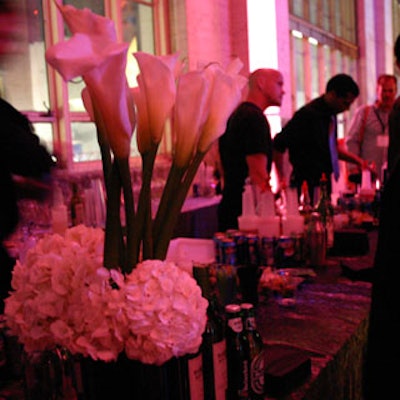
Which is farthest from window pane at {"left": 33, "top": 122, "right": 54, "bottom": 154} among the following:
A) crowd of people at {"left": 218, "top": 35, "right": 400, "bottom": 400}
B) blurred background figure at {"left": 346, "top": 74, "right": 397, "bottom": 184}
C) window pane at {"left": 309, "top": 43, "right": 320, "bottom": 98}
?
window pane at {"left": 309, "top": 43, "right": 320, "bottom": 98}

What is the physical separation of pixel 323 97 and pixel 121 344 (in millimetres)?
3535

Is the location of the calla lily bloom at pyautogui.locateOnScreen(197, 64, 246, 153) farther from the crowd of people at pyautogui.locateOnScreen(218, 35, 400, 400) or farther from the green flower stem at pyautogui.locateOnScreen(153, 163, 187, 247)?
the crowd of people at pyautogui.locateOnScreen(218, 35, 400, 400)

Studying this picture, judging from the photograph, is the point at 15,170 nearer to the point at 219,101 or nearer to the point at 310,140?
the point at 219,101

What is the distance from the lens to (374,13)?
10.9 m

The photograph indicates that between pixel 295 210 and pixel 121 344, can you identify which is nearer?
pixel 121 344

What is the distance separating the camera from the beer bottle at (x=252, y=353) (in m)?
0.99

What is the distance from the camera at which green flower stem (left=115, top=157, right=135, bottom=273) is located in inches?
34.7

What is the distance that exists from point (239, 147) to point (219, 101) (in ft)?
7.51

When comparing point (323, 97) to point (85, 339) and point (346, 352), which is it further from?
point (85, 339)

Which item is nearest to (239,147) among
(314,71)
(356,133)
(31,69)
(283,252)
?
(283,252)

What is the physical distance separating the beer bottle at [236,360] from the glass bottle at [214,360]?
14 millimetres

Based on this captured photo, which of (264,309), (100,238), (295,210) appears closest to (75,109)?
(295,210)

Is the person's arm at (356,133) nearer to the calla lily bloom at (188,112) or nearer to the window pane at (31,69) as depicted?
the window pane at (31,69)

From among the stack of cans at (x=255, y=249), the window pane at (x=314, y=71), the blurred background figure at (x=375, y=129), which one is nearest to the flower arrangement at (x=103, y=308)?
the stack of cans at (x=255, y=249)
